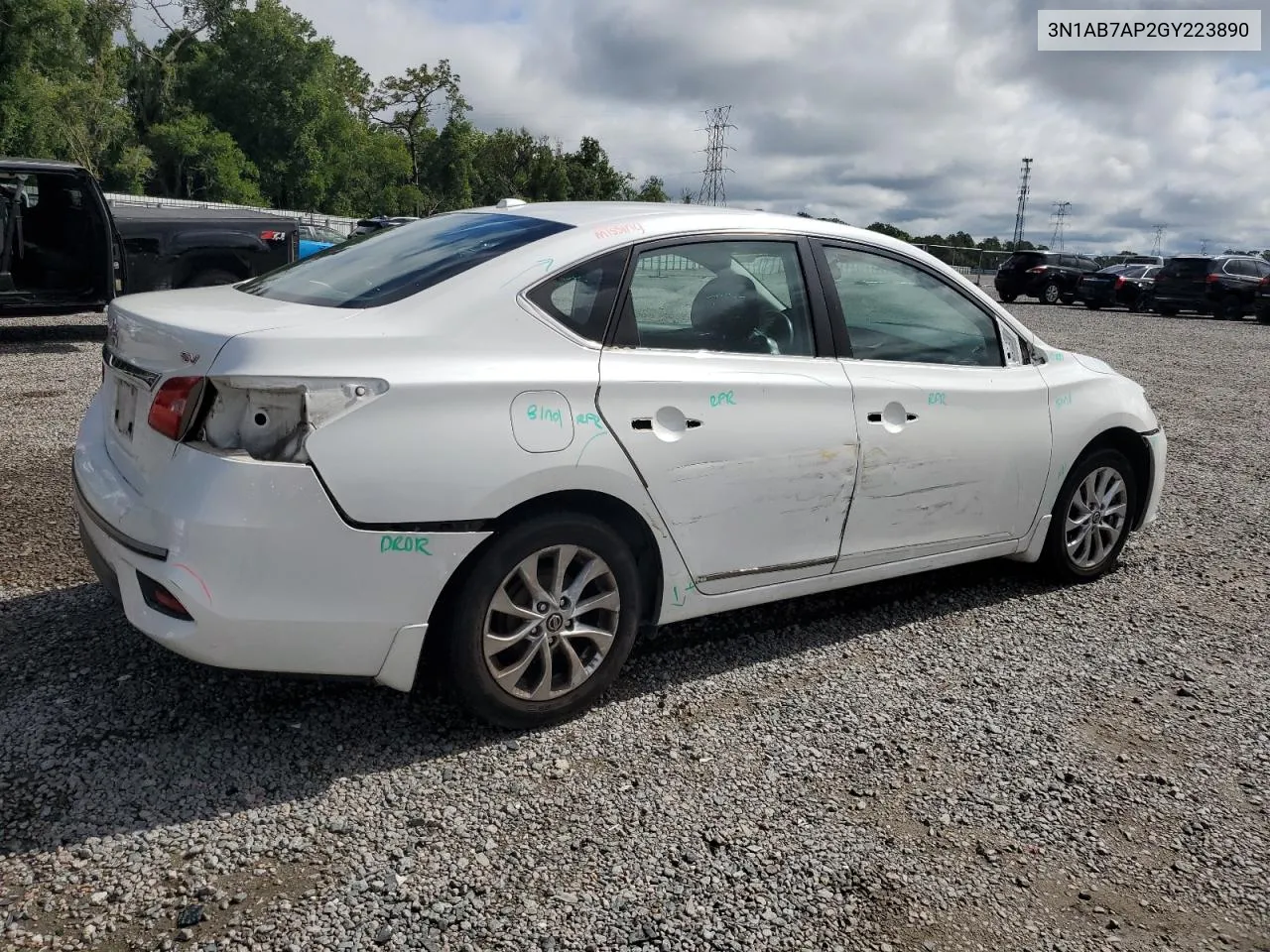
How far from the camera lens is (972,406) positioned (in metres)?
4.26

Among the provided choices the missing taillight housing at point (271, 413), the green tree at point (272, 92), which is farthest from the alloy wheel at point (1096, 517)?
the green tree at point (272, 92)

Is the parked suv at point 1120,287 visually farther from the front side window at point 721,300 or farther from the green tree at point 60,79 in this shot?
the green tree at point 60,79

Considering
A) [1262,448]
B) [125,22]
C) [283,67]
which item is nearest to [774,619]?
[1262,448]

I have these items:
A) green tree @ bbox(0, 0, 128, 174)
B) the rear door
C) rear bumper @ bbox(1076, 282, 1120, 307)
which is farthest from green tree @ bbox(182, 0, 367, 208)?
the rear door

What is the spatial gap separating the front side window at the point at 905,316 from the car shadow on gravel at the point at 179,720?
117cm

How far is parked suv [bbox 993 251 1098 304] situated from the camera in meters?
30.3

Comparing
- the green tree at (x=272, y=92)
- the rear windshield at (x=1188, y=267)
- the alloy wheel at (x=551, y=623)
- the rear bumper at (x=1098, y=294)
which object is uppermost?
the green tree at (x=272, y=92)

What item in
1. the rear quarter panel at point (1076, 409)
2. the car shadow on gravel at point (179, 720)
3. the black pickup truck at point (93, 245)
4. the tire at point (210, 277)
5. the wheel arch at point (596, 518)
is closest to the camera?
the car shadow on gravel at point (179, 720)

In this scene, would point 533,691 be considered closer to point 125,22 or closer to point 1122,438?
Answer: point 1122,438

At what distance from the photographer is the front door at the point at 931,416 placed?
3971 mm

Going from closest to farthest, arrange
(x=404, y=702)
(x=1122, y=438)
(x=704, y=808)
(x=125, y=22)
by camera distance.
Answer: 1. (x=704, y=808)
2. (x=404, y=702)
3. (x=1122, y=438)
4. (x=125, y=22)

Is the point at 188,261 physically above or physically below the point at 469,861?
above

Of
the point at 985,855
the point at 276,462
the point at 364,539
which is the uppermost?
the point at 276,462

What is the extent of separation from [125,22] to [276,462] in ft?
189
